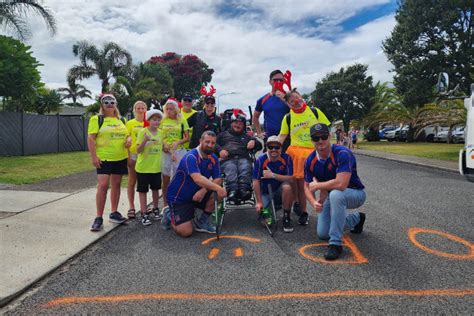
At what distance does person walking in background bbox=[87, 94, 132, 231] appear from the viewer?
15.4ft

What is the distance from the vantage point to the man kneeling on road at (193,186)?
14.7 ft

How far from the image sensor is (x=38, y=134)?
17.5 meters

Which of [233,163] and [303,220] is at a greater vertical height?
[233,163]

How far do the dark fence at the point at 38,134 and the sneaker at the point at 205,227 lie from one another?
14163mm

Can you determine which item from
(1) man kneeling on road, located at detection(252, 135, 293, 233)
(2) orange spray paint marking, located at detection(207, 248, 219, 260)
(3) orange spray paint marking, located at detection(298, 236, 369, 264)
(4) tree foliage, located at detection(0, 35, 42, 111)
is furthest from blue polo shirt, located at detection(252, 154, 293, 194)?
(4) tree foliage, located at detection(0, 35, 42, 111)

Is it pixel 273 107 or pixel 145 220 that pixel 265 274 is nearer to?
pixel 145 220

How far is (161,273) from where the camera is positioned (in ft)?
11.1

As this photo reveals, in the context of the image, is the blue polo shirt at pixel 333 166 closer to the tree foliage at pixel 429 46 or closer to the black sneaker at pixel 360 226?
the black sneaker at pixel 360 226

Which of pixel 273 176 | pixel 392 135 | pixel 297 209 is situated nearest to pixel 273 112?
pixel 273 176

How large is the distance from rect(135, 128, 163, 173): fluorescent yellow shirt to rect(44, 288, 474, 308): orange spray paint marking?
2.40 metres

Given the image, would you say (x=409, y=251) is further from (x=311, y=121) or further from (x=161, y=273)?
(x=161, y=273)

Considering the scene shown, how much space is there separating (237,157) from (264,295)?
2.72 m

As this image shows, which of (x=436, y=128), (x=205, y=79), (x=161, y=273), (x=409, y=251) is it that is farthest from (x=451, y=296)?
(x=205, y=79)

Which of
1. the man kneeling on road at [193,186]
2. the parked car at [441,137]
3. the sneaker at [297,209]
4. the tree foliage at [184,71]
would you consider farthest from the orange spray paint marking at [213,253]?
the tree foliage at [184,71]
